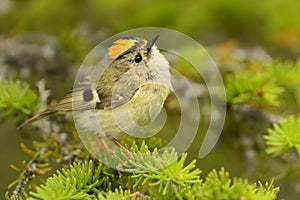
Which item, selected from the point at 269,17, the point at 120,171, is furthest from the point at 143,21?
the point at 120,171

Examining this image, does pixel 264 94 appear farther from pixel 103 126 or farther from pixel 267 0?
pixel 267 0

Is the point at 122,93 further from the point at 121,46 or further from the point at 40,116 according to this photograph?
the point at 40,116

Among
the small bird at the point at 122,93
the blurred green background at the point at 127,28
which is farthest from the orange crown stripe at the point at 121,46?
the blurred green background at the point at 127,28

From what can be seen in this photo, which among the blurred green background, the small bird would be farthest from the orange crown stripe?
the blurred green background

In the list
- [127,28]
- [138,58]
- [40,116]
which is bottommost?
[40,116]

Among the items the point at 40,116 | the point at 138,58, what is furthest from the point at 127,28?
the point at 40,116

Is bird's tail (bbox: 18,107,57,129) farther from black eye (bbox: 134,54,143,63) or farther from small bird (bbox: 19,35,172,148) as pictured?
black eye (bbox: 134,54,143,63)
